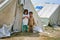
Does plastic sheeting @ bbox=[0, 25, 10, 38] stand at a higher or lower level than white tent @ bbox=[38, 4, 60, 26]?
lower

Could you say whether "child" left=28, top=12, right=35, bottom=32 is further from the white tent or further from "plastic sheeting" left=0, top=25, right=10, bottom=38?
the white tent

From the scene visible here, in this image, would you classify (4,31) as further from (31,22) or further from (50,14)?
(50,14)

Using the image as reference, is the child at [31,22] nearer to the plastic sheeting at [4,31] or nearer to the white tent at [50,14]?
the plastic sheeting at [4,31]

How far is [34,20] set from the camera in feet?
16.3

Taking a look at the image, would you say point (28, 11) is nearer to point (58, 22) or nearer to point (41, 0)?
point (58, 22)

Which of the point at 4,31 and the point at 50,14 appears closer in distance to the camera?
the point at 4,31

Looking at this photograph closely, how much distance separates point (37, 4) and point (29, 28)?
9.45 feet

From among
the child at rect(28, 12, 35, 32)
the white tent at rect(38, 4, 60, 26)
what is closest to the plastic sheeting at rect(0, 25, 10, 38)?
the child at rect(28, 12, 35, 32)

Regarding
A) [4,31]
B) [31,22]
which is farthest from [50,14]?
[4,31]

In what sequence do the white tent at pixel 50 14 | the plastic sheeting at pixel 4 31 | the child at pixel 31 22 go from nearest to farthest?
1. the plastic sheeting at pixel 4 31
2. the child at pixel 31 22
3. the white tent at pixel 50 14

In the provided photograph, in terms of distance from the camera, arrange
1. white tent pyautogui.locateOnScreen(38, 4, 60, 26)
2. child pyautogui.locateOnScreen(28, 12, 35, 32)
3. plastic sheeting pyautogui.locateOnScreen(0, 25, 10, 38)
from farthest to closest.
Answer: white tent pyautogui.locateOnScreen(38, 4, 60, 26)
child pyautogui.locateOnScreen(28, 12, 35, 32)
plastic sheeting pyautogui.locateOnScreen(0, 25, 10, 38)

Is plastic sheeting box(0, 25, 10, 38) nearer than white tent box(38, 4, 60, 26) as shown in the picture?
Yes

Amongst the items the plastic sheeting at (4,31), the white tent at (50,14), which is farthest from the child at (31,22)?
the white tent at (50,14)

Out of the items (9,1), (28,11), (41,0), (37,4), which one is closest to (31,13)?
(28,11)
